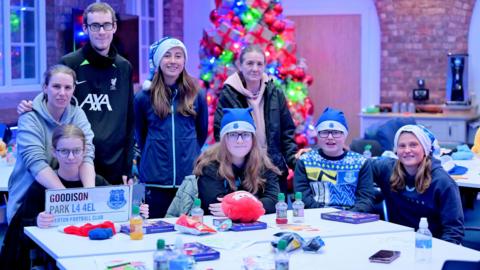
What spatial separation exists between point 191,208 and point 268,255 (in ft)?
3.55

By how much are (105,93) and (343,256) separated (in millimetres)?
1813

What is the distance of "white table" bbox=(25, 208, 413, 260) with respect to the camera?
11.8 feet

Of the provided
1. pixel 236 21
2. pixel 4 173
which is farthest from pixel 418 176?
pixel 236 21

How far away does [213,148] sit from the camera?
182 inches

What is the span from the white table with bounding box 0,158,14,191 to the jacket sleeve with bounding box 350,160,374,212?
2.19 m

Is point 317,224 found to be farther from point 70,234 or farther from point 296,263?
point 70,234

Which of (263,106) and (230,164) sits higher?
(263,106)

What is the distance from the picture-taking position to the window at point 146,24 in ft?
34.6

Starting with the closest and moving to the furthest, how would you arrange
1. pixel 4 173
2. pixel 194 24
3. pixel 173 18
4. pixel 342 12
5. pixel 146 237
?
1. pixel 146 237
2. pixel 4 173
3. pixel 173 18
4. pixel 194 24
5. pixel 342 12

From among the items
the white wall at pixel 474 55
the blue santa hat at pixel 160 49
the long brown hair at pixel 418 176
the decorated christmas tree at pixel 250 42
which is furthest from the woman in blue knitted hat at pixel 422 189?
the white wall at pixel 474 55

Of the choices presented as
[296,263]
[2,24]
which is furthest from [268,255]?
[2,24]

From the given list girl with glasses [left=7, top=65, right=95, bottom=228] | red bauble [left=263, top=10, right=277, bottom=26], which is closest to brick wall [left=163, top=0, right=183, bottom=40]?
Result: red bauble [left=263, top=10, right=277, bottom=26]

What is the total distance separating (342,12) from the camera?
464 inches

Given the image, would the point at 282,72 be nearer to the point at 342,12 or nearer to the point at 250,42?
the point at 250,42
